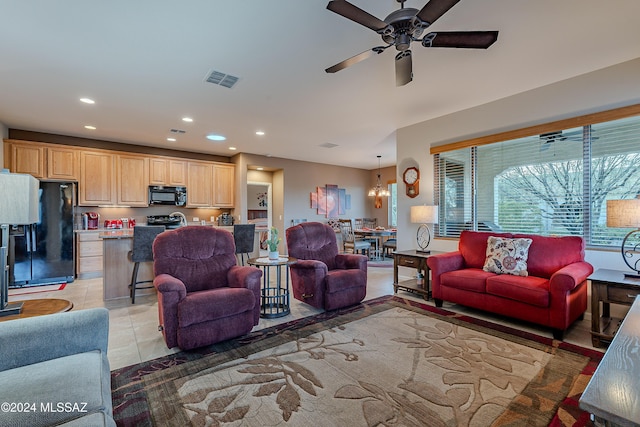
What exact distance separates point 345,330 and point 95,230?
5060mm

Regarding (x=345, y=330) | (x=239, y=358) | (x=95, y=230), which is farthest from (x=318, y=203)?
(x=239, y=358)

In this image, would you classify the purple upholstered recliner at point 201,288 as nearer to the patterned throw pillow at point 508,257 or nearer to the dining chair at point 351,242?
the patterned throw pillow at point 508,257

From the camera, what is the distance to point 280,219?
7.98m

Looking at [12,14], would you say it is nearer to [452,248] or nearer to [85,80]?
[85,80]

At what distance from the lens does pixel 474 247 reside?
376 cm

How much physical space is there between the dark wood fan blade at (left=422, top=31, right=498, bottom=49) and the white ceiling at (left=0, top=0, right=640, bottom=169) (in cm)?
31

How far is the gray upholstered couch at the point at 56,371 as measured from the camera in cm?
104

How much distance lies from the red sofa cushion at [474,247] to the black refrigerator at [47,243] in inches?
Answer: 248

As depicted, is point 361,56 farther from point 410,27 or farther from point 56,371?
point 56,371

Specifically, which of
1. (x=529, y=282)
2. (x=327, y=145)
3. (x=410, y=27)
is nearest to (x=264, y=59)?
(x=410, y=27)

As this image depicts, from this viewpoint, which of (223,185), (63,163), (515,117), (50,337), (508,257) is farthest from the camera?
(223,185)

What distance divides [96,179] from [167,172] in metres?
1.24

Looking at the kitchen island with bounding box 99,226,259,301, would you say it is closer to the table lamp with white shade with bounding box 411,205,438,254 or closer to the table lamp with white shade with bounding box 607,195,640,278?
the table lamp with white shade with bounding box 411,205,438,254

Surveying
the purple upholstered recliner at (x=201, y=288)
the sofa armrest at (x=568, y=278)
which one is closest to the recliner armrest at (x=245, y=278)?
the purple upholstered recliner at (x=201, y=288)
